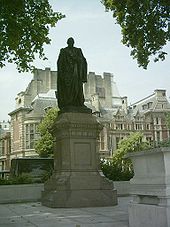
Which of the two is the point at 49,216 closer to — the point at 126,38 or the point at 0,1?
the point at 0,1

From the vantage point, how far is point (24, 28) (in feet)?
53.9

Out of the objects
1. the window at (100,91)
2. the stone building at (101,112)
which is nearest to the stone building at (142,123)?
the stone building at (101,112)

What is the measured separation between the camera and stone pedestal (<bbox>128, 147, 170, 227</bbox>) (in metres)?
6.06

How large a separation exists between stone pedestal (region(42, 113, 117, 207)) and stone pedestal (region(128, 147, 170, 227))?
5202mm

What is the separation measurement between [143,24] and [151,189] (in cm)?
1307

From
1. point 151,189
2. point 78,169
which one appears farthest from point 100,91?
point 151,189

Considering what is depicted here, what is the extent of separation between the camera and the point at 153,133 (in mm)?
83188

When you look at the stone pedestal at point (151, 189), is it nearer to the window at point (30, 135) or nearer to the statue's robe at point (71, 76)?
the statue's robe at point (71, 76)

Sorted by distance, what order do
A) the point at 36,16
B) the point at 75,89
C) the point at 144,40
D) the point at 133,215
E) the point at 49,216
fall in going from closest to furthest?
the point at 133,215, the point at 49,216, the point at 75,89, the point at 36,16, the point at 144,40

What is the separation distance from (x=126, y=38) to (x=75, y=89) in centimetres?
649

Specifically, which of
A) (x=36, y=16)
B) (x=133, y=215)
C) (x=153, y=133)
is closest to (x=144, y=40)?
(x=36, y=16)

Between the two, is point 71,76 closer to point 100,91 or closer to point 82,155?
point 82,155

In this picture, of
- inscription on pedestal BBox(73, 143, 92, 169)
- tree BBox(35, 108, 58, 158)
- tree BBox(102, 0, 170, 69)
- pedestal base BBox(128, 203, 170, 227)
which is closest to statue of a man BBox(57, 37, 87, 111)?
inscription on pedestal BBox(73, 143, 92, 169)

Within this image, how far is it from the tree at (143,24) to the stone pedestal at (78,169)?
22.6 feet
